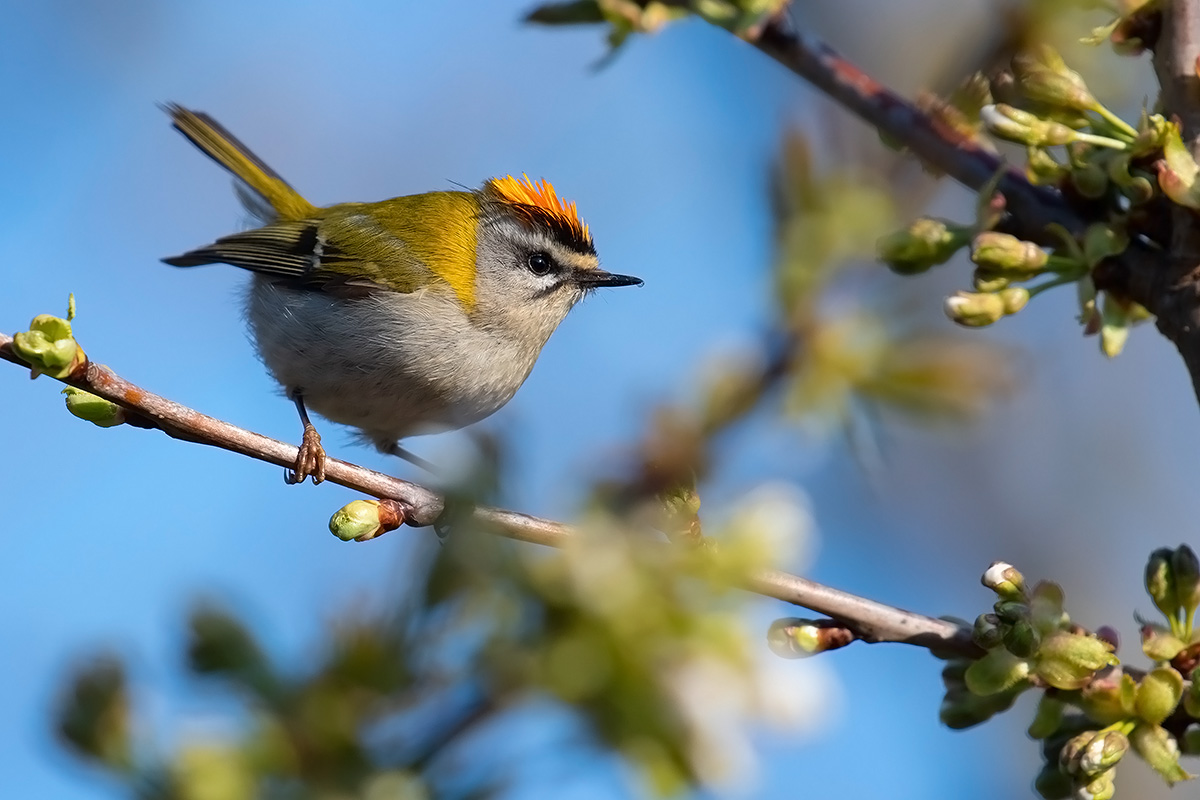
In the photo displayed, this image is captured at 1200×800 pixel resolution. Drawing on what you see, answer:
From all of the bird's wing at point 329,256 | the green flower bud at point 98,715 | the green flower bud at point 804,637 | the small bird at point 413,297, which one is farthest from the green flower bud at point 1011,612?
the bird's wing at point 329,256

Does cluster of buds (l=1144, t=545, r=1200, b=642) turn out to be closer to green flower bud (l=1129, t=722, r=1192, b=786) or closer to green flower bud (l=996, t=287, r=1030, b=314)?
green flower bud (l=1129, t=722, r=1192, b=786)

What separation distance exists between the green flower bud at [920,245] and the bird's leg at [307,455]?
95cm

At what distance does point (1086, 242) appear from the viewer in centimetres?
156

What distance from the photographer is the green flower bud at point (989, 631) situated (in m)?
1.44

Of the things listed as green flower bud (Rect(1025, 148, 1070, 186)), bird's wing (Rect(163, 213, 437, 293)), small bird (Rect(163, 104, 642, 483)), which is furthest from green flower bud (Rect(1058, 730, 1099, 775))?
bird's wing (Rect(163, 213, 437, 293))

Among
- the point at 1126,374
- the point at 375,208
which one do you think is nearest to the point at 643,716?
the point at 375,208

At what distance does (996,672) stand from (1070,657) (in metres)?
0.09

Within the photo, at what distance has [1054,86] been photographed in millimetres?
1560

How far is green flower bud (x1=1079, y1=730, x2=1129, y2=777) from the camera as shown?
142cm

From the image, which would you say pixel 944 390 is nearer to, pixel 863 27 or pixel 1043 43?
pixel 1043 43

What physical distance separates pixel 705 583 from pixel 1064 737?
677 millimetres

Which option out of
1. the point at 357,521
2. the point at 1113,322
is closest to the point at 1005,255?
the point at 1113,322

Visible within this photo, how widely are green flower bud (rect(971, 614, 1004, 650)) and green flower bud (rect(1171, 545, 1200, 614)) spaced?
0.85ft

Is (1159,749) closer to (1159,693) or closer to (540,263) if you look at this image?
(1159,693)
